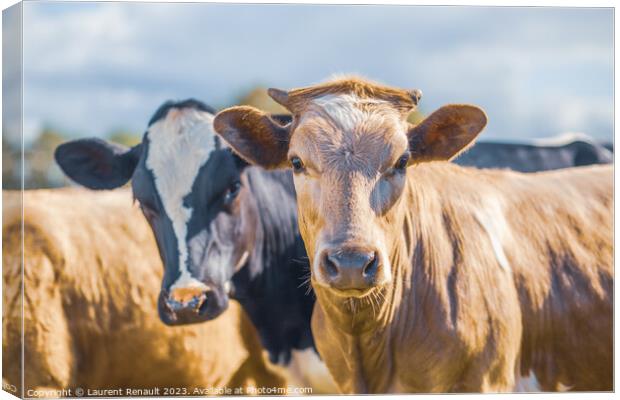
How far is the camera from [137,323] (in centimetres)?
705

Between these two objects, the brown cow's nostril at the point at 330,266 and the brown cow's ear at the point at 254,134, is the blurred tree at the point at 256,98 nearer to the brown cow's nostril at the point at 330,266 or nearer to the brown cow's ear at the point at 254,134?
the brown cow's ear at the point at 254,134

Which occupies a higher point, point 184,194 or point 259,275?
point 184,194

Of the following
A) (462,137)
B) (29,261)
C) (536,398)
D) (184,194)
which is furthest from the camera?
(29,261)

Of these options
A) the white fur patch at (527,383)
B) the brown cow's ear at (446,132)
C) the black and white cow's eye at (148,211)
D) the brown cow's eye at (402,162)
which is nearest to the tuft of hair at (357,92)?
the brown cow's ear at (446,132)

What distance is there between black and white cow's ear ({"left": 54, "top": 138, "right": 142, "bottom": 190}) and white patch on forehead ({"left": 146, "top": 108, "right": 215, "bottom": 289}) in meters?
0.27

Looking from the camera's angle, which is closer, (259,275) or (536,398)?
(536,398)

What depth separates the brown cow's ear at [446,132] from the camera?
17.9 ft

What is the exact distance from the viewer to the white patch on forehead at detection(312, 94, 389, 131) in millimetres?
5219

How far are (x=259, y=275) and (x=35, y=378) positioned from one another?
169 cm

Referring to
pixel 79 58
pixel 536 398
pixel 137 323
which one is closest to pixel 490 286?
pixel 536 398

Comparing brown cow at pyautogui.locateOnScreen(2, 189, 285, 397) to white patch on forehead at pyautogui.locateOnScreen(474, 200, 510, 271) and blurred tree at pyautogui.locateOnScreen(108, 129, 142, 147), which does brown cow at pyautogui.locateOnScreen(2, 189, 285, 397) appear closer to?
blurred tree at pyautogui.locateOnScreen(108, 129, 142, 147)

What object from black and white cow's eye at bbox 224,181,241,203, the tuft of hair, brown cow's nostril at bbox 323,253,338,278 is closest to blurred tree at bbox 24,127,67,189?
black and white cow's eye at bbox 224,181,241,203

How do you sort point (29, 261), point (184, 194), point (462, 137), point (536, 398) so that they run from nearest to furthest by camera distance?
point (462, 137) < point (536, 398) < point (184, 194) < point (29, 261)

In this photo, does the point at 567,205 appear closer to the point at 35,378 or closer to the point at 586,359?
the point at 586,359
